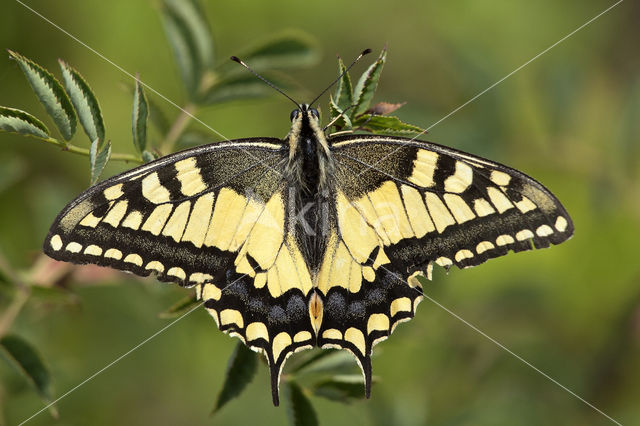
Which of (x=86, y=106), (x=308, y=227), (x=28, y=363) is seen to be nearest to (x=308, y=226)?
(x=308, y=227)

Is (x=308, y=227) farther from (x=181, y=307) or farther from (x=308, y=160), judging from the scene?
(x=181, y=307)

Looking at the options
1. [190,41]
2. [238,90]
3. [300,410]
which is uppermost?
[190,41]

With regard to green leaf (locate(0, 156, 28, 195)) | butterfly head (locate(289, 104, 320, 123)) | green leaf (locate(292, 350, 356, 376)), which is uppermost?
green leaf (locate(0, 156, 28, 195))

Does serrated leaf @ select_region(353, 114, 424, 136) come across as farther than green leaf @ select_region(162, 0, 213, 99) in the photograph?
No

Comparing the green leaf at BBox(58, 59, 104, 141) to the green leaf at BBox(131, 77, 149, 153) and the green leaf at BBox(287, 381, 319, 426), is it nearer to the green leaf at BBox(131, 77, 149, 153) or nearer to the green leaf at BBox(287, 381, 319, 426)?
the green leaf at BBox(131, 77, 149, 153)

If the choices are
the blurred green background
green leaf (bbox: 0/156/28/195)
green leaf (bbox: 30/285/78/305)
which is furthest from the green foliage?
green leaf (bbox: 0/156/28/195)

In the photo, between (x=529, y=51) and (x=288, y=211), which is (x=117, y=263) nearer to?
(x=288, y=211)

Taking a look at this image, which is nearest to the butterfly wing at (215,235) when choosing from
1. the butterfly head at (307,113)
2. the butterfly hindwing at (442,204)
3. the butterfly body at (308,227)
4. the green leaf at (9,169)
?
the butterfly body at (308,227)
